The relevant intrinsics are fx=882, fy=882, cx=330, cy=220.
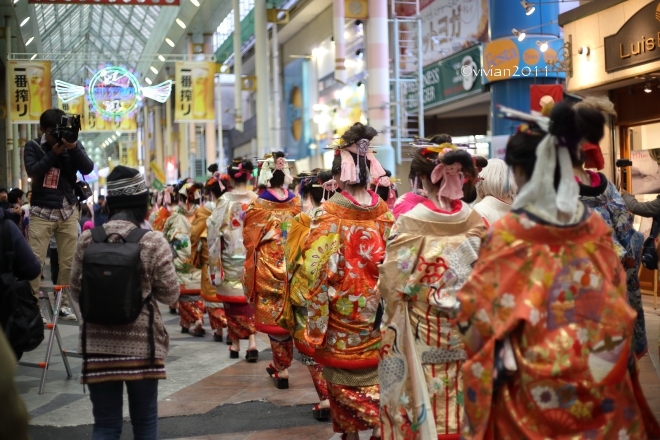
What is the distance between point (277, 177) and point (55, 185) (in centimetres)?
177

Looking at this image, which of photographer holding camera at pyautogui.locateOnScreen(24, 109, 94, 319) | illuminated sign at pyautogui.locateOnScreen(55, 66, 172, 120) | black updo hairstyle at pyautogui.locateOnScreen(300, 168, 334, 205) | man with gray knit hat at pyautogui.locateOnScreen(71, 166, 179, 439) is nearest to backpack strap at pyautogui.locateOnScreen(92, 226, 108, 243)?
man with gray knit hat at pyautogui.locateOnScreen(71, 166, 179, 439)

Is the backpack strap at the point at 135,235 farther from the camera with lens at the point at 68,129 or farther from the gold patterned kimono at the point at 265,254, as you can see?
the gold patterned kimono at the point at 265,254

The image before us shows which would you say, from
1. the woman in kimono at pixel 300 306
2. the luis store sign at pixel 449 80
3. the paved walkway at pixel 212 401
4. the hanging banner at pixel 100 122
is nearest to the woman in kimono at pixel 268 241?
the paved walkway at pixel 212 401

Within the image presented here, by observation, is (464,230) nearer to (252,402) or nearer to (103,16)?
(252,402)

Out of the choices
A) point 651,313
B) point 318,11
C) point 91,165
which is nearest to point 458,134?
point 318,11

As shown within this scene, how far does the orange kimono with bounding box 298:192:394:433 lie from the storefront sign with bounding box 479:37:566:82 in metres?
9.79

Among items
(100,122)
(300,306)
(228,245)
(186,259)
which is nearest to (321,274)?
(300,306)

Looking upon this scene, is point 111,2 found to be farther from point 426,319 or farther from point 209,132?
point 209,132

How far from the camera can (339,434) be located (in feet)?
18.1

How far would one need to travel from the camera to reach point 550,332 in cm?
273

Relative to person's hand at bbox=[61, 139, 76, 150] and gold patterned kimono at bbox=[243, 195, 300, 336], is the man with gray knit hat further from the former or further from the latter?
gold patterned kimono at bbox=[243, 195, 300, 336]

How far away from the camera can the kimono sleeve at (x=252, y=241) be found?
7270 millimetres

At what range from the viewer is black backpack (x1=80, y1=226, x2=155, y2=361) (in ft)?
12.7

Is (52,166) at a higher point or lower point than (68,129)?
lower
